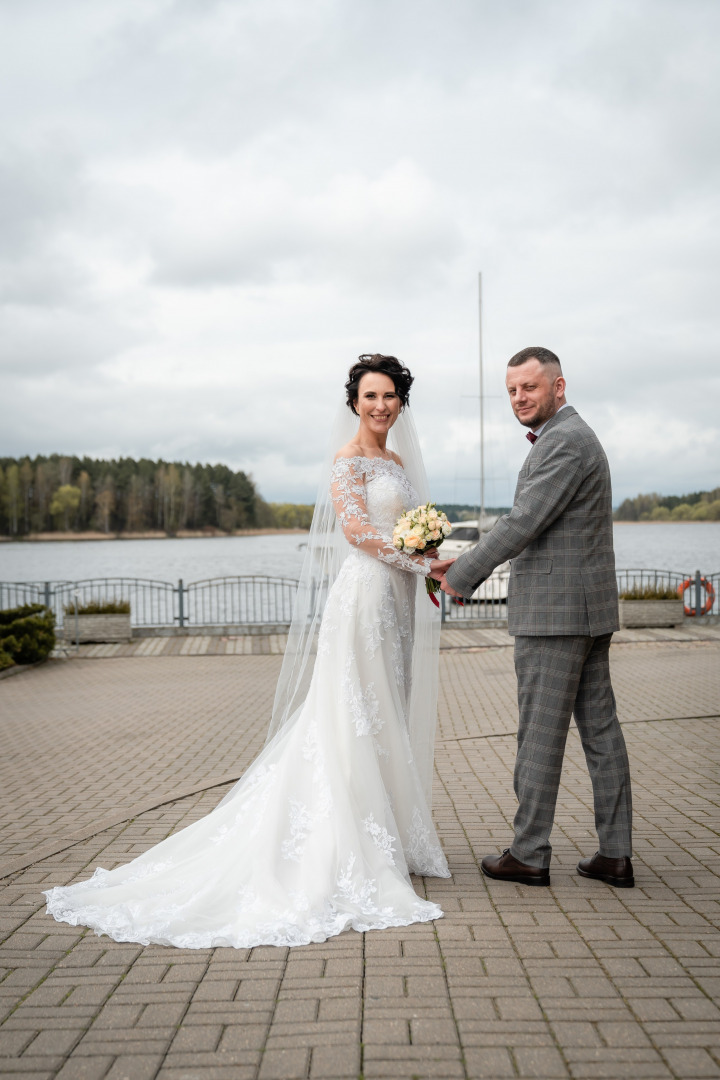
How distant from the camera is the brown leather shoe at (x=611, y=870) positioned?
13.6 ft

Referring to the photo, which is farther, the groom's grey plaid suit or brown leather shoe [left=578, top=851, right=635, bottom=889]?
brown leather shoe [left=578, top=851, right=635, bottom=889]

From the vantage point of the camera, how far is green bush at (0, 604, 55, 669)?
13.9m

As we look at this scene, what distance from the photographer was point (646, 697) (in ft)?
33.2

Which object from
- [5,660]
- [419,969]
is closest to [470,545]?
[5,660]

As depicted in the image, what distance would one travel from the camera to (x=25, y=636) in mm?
14156

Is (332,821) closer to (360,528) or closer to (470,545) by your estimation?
(360,528)

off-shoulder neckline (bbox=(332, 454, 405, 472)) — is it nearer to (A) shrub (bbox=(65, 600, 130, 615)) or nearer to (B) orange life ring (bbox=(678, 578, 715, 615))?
(A) shrub (bbox=(65, 600, 130, 615))

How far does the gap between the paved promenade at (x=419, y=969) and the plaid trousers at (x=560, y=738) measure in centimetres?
26

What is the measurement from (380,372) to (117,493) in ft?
228

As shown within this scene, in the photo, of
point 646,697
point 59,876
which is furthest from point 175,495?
point 59,876

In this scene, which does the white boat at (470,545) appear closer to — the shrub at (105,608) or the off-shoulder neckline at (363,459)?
the shrub at (105,608)

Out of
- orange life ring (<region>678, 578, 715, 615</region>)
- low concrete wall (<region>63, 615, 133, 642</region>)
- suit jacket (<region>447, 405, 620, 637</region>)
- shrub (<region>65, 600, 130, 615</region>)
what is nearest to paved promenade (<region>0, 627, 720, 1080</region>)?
suit jacket (<region>447, 405, 620, 637</region>)

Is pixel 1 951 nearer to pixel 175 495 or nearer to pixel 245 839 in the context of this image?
pixel 245 839

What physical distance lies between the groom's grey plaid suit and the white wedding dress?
0.51m
